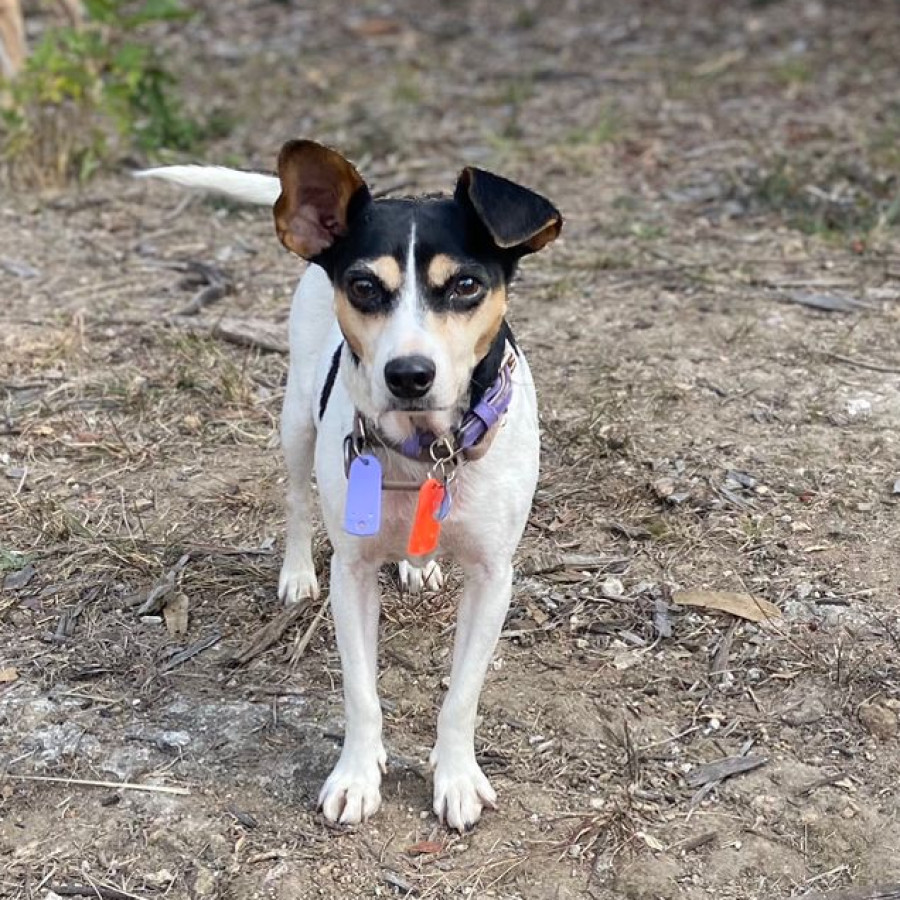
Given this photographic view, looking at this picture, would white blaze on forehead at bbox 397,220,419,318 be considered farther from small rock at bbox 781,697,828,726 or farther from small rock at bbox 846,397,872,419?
small rock at bbox 846,397,872,419

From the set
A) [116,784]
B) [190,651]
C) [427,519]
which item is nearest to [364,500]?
[427,519]

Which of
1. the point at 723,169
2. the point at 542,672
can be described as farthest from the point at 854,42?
the point at 542,672

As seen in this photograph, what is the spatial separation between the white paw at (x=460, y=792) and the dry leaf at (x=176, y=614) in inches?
40.4

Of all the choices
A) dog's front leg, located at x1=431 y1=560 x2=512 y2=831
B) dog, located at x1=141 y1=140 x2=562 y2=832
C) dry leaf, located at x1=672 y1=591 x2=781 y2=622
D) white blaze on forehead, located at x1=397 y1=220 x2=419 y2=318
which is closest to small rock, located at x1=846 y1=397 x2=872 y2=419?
dry leaf, located at x1=672 y1=591 x2=781 y2=622

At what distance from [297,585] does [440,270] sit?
155cm

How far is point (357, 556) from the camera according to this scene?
329cm

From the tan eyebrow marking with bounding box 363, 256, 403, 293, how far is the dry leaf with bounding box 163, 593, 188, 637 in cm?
155

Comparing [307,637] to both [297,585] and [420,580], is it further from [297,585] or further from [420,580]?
A: [420,580]

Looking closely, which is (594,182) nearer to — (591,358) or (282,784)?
(591,358)

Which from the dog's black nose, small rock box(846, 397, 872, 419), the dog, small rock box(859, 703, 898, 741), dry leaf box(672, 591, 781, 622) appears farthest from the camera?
small rock box(846, 397, 872, 419)

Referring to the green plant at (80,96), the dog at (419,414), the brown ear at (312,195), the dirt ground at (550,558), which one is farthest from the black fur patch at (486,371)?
the green plant at (80,96)

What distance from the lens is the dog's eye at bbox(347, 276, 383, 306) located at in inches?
115

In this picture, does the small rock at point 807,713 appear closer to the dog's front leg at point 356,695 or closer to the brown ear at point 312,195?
the dog's front leg at point 356,695

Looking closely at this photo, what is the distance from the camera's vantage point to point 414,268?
115 inches
